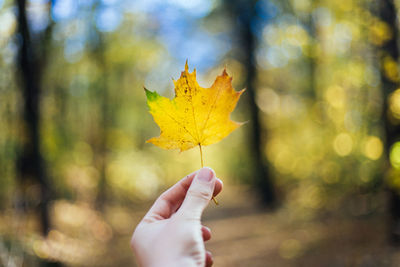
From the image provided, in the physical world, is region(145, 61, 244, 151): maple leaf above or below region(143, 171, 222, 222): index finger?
above

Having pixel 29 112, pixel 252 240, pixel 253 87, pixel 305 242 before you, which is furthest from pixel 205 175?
pixel 253 87

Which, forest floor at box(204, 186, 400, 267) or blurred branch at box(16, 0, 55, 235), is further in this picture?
forest floor at box(204, 186, 400, 267)

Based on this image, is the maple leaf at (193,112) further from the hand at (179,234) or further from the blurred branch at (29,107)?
the blurred branch at (29,107)

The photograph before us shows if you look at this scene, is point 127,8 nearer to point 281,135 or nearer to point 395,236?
point 281,135

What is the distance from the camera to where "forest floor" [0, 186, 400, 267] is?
4.23m

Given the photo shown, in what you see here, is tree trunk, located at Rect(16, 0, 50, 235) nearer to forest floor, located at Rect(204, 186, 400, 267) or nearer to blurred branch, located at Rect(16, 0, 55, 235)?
blurred branch, located at Rect(16, 0, 55, 235)

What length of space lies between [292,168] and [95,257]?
236 inches

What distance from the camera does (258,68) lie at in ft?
31.1

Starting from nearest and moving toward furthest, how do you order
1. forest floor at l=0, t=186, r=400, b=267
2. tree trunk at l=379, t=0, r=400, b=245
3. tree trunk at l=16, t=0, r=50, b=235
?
tree trunk at l=379, t=0, r=400, b=245
tree trunk at l=16, t=0, r=50, b=235
forest floor at l=0, t=186, r=400, b=267

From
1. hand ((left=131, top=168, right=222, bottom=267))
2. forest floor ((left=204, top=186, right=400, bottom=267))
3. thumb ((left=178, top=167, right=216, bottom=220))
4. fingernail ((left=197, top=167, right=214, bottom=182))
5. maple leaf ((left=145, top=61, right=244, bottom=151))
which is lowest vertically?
forest floor ((left=204, top=186, right=400, bottom=267))

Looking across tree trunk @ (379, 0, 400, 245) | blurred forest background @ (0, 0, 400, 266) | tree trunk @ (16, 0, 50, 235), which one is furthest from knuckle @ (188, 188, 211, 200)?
tree trunk @ (16, 0, 50, 235)

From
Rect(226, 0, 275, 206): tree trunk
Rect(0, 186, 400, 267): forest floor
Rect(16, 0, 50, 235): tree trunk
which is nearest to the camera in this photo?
Rect(16, 0, 50, 235): tree trunk

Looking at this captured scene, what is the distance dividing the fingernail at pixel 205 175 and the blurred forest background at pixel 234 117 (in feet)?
7.07

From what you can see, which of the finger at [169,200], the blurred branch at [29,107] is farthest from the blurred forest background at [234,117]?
the finger at [169,200]
